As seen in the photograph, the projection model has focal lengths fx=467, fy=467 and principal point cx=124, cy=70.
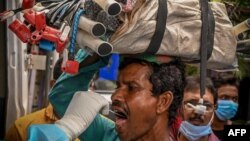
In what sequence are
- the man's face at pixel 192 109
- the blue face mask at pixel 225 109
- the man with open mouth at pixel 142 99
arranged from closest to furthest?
1. the man with open mouth at pixel 142 99
2. the man's face at pixel 192 109
3. the blue face mask at pixel 225 109

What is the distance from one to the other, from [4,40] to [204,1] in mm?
1565

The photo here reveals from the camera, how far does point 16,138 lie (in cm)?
350

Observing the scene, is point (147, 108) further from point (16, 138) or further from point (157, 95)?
point (16, 138)

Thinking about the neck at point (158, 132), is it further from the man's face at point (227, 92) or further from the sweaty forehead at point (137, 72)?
the man's face at point (227, 92)

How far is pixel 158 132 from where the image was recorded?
7.58 feet

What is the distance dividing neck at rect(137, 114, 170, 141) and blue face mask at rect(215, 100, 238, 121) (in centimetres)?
224

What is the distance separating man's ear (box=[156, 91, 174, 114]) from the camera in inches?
88.6

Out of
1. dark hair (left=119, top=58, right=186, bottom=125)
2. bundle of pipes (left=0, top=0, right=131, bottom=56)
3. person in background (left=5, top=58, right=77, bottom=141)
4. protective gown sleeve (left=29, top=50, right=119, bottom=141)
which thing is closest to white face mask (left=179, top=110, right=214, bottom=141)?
person in background (left=5, top=58, right=77, bottom=141)

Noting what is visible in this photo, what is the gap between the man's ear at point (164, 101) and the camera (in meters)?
2.25

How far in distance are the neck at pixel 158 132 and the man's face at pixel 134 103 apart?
0.03m

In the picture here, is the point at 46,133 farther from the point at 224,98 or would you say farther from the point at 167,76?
the point at 224,98

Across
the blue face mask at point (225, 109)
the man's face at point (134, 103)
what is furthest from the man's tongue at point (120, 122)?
the blue face mask at point (225, 109)

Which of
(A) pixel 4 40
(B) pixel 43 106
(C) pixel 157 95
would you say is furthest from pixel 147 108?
(B) pixel 43 106

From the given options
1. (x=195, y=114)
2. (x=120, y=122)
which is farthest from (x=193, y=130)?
(x=120, y=122)
